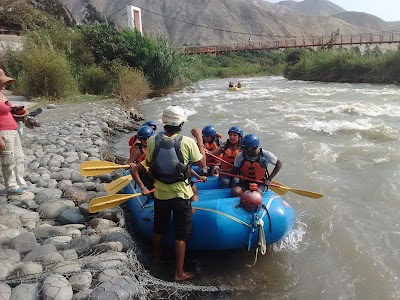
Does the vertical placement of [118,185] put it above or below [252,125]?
above

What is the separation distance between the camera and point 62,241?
3.06 metres

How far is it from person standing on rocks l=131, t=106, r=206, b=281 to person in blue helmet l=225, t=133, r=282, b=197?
979mm

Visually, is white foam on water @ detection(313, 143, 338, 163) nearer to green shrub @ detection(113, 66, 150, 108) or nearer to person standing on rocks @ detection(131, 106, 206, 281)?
person standing on rocks @ detection(131, 106, 206, 281)

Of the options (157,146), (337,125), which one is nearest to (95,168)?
(157,146)

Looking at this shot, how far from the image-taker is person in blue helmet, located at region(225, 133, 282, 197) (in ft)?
12.8

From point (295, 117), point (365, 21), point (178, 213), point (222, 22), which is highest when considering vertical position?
point (365, 21)

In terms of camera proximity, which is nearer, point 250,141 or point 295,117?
point 250,141

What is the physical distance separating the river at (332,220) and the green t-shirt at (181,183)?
79cm

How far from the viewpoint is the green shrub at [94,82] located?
14539mm

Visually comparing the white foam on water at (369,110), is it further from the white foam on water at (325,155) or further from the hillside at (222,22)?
the hillside at (222,22)

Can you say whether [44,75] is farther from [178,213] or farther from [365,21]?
[365,21]

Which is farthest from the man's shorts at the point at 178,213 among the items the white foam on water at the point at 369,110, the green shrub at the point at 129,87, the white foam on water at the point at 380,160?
the green shrub at the point at 129,87

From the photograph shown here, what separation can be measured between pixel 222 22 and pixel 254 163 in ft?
384

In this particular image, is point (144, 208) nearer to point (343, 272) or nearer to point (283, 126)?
point (343, 272)
